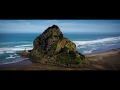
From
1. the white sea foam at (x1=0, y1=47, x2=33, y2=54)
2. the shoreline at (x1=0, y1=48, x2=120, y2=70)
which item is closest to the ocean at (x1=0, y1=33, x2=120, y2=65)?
the white sea foam at (x1=0, y1=47, x2=33, y2=54)

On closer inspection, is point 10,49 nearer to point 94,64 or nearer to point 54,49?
point 54,49

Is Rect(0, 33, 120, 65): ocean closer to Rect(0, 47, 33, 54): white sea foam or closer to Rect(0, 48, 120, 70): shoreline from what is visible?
Rect(0, 47, 33, 54): white sea foam

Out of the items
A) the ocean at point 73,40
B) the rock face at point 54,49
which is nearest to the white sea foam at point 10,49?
the ocean at point 73,40

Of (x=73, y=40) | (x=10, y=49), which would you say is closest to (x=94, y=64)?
(x=73, y=40)
